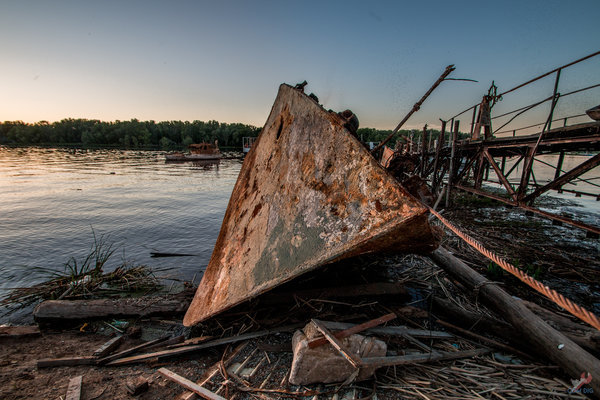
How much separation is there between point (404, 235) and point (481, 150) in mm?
9593

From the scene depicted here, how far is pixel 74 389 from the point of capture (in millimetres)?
2266

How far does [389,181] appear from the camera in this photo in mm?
1500

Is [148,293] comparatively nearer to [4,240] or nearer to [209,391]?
[209,391]

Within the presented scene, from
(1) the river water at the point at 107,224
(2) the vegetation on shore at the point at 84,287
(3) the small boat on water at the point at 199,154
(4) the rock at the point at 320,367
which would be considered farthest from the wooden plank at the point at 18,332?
(3) the small boat on water at the point at 199,154

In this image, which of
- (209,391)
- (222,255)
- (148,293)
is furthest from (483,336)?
(148,293)

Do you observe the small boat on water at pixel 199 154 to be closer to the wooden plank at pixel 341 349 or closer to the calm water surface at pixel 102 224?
the calm water surface at pixel 102 224

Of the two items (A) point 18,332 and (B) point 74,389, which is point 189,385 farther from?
(A) point 18,332

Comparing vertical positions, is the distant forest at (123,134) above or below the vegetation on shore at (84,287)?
above

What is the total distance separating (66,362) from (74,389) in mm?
579

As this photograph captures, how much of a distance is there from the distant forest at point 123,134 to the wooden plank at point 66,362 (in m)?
96.1

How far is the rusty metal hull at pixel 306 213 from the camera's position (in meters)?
1.49

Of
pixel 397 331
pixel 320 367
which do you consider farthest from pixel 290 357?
pixel 397 331

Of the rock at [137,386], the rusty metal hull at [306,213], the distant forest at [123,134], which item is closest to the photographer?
the rusty metal hull at [306,213]

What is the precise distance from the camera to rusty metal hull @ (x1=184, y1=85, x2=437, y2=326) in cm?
149
